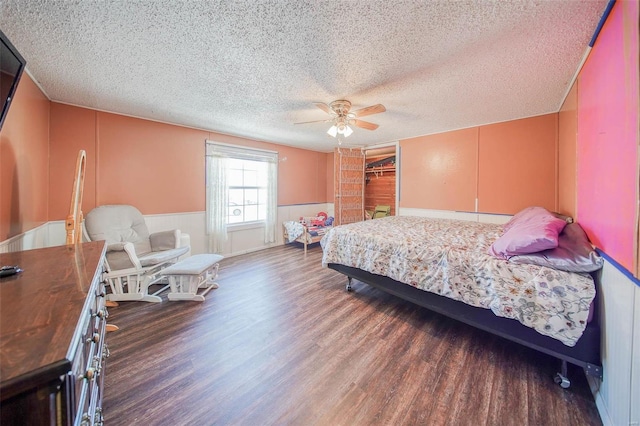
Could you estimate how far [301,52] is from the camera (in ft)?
5.92

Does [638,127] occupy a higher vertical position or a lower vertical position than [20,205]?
higher

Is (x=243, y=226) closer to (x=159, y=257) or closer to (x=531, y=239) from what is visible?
(x=159, y=257)

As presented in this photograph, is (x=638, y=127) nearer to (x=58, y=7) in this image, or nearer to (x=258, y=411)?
(x=258, y=411)

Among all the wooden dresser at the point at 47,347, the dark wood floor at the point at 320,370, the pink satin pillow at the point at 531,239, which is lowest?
the dark wood floor at the point at 320,370

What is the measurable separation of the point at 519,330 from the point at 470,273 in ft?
1.51

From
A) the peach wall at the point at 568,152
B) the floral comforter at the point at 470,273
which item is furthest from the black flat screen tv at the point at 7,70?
the peach wall at the point at 568,152

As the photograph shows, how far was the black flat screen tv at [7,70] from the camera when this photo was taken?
1.20 metres

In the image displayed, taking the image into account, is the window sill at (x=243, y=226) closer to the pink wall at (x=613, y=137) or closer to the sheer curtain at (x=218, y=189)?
the sheer curtain at (x=218, y=189)

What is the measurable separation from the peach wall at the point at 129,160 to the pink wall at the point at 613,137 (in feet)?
14.9

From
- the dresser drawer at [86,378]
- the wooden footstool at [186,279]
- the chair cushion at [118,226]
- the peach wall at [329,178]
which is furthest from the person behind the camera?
the peach wall at [329,178]

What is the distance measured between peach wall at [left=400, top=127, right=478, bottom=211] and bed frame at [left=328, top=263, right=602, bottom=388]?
2.51 metres

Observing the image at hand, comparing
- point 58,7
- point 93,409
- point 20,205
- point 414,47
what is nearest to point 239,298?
point 93,409

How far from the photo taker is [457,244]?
221 cm

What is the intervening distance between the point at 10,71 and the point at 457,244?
3.35 m
